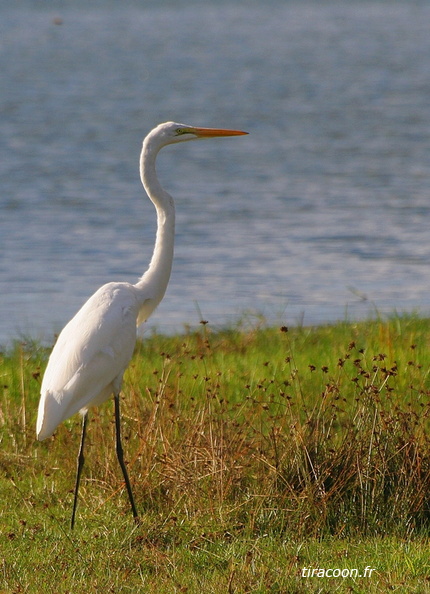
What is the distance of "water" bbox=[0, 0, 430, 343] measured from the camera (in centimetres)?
1114

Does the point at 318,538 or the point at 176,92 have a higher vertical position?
the point at 176,92

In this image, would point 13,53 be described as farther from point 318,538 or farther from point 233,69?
point 318,538

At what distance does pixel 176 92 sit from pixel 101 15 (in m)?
39.4

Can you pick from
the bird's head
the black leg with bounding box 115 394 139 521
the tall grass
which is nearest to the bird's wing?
the black leg with bounding box 115 394 139 521

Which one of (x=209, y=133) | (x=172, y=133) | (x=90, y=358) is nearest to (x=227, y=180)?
(x=209, y=133)

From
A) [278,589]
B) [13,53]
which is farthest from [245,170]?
[13,53]

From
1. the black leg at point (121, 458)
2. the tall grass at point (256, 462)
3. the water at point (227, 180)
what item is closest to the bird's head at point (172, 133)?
the tall grass at point (256, 462)

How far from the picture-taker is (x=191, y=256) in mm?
12750

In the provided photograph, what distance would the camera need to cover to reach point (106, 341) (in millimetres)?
5402

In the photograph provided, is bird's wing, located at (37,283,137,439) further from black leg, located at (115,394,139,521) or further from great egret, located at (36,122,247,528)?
black leg, located at (115,394,139,521)

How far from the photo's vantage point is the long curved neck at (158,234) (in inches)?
231

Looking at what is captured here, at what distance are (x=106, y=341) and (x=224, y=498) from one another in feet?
3.12

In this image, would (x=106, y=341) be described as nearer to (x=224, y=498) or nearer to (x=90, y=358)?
(x=90, y=358)

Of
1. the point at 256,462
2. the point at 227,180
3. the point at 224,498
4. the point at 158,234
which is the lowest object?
the point at 224,498
